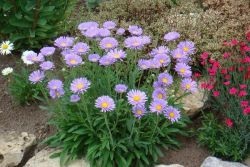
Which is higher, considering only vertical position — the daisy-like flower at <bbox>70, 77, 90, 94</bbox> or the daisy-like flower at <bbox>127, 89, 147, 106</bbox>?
the daisy-like flower at <bbox>70, 77, 90, 94</bbox>

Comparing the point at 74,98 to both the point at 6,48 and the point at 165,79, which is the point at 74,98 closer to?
the point at 165,79

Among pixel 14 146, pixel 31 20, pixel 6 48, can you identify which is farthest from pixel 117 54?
pixel 31 20

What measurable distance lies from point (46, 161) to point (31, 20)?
152 cm

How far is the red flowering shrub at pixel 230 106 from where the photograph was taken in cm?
363

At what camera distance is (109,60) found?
3.46m

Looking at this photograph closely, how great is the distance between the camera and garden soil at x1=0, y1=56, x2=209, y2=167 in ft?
12.5

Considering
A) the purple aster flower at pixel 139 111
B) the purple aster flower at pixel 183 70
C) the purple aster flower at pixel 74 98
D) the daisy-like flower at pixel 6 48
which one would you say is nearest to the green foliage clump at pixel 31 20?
the daisy-like flower at pixel 6 48

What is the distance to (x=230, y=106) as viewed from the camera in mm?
3771

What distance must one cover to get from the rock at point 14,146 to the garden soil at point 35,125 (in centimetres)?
8

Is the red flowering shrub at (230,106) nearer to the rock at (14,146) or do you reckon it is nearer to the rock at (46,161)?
the rock at (46,161)

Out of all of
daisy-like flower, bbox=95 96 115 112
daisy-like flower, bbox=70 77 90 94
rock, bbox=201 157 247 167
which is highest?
daisy-like flower, bbox=70 77 90 94

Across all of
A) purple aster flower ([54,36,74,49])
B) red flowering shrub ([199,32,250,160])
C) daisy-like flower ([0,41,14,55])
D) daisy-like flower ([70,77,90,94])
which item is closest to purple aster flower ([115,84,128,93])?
daisy-like flower ([70,77,90,94])

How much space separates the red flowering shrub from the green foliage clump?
1.76m

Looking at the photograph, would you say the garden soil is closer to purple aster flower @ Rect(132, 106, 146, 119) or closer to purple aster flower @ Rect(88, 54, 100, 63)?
purple aster flower @ Rect(132, 106, 146, 119)
